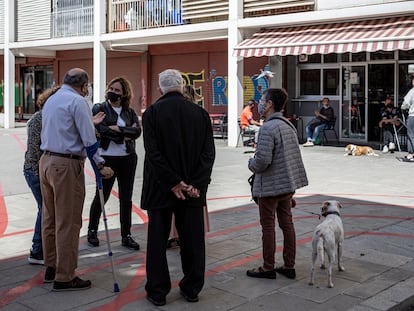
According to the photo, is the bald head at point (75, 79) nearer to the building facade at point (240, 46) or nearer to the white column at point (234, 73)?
the building facade at point (240, 46)

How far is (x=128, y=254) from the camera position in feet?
20.8

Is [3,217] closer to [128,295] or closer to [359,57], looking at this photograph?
[128,295]

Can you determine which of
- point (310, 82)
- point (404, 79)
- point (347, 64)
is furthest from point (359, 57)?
point (310, 82)

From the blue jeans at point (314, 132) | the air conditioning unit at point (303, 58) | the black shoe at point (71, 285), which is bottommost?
the black shoe at point (71, 285)

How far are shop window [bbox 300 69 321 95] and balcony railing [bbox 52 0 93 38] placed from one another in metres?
8.78

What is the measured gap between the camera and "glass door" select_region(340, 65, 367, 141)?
19.0 meters

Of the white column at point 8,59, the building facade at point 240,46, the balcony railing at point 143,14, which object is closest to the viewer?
the building facade at point 240,46

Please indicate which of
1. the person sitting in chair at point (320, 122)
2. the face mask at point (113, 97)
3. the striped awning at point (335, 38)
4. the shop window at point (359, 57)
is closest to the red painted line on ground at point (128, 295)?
the face mask at point (113, 97)

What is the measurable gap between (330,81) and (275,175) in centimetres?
1515

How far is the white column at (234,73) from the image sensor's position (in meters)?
18.1

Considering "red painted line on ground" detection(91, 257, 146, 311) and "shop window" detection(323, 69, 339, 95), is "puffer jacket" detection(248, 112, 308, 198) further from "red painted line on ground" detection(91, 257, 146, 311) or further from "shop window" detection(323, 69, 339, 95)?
"shop window" detection(323, 69, 339, 95)

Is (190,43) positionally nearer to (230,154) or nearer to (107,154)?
(230,154)

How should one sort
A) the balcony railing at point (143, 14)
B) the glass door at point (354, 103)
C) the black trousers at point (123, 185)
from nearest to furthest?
1. the black trousers at point (123, 185)
2. the glass door at point (354, 103)
3. the balcony railing at point (143, 14)

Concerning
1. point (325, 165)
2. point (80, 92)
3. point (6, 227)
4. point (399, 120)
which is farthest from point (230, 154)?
point (80, 92)
